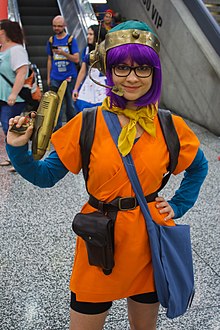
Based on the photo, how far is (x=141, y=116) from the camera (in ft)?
4.76

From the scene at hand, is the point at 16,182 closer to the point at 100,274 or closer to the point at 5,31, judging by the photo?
the point at 5,31

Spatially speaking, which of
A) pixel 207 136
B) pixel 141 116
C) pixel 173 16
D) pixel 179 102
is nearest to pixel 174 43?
pixel 173 16

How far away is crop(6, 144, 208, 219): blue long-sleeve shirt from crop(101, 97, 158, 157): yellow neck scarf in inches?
10.2

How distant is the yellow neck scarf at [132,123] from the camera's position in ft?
4.57

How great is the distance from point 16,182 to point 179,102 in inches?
156

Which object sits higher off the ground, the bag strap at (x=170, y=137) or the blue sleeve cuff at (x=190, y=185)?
the bag strap at (x=170, y=137)

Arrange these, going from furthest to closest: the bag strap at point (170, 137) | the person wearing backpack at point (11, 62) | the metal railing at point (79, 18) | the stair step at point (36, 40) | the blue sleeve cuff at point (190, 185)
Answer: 1. the stair step at point (36, 40)
2. the metal railing at point (79, 18)
3. the person wearing backpack at point (11, 62)
4. the blue sleeve cuff at point (190, 185)
5. the bag strap at point (170, 137)

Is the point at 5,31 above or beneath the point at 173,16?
above

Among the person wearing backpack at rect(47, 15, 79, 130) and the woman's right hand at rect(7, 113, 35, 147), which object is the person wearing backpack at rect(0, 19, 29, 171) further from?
the woman's right hand at rect(7, 113, 35, 147)

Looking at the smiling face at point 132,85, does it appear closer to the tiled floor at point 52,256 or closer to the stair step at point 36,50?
the tiled floor at point 52,256

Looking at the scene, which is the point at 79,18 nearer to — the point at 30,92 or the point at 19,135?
the point at 30,92

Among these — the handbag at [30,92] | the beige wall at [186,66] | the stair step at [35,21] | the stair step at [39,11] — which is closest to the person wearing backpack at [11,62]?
the handbag at [30,92]

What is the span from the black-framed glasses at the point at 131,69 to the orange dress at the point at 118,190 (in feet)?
0.52

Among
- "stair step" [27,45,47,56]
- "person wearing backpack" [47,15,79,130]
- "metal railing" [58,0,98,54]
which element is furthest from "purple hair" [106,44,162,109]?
"stair step" [27,45,47,56]
